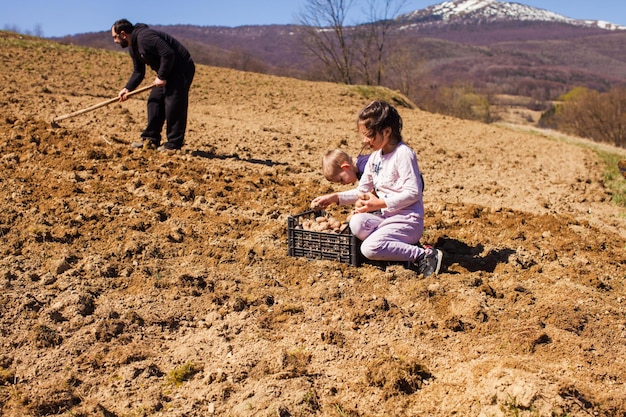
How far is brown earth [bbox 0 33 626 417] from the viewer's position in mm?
3061

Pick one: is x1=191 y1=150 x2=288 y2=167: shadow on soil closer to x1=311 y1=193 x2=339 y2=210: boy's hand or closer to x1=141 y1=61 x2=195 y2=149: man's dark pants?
x1=141 y1=61 x2=195 y2=149: man's dark pants

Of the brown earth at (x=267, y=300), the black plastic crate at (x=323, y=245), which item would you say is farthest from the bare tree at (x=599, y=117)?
the black plastic crate at (x=323, y=245)

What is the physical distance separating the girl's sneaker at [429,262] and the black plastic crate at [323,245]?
0.47 meters

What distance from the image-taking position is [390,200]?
4152 millimetres

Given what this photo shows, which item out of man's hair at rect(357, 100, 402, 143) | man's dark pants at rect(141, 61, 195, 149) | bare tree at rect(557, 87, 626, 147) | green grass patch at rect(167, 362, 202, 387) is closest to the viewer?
green grass patch at rect(167, 362, 202, 387)

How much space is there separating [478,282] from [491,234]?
126 centimetres

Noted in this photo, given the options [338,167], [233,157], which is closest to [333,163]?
[338,167]

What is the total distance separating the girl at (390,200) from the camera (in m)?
4.15

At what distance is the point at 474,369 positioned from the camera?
125 inches

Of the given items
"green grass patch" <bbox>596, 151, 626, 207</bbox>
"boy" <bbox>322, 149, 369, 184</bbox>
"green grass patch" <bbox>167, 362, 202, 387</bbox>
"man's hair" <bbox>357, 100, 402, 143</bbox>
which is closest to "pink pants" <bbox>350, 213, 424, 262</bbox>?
"boy" <bbox>322, 149, 369, 184</bbox>

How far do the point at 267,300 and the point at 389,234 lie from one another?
0.95m

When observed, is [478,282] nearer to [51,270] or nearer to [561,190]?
[51,270]

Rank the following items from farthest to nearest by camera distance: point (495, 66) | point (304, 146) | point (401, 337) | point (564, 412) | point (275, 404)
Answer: point (495, 66)
point (304, 146)
point (401, 337)
point (275, 404)
point (564, 412)

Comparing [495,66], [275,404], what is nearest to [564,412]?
[275,404]
